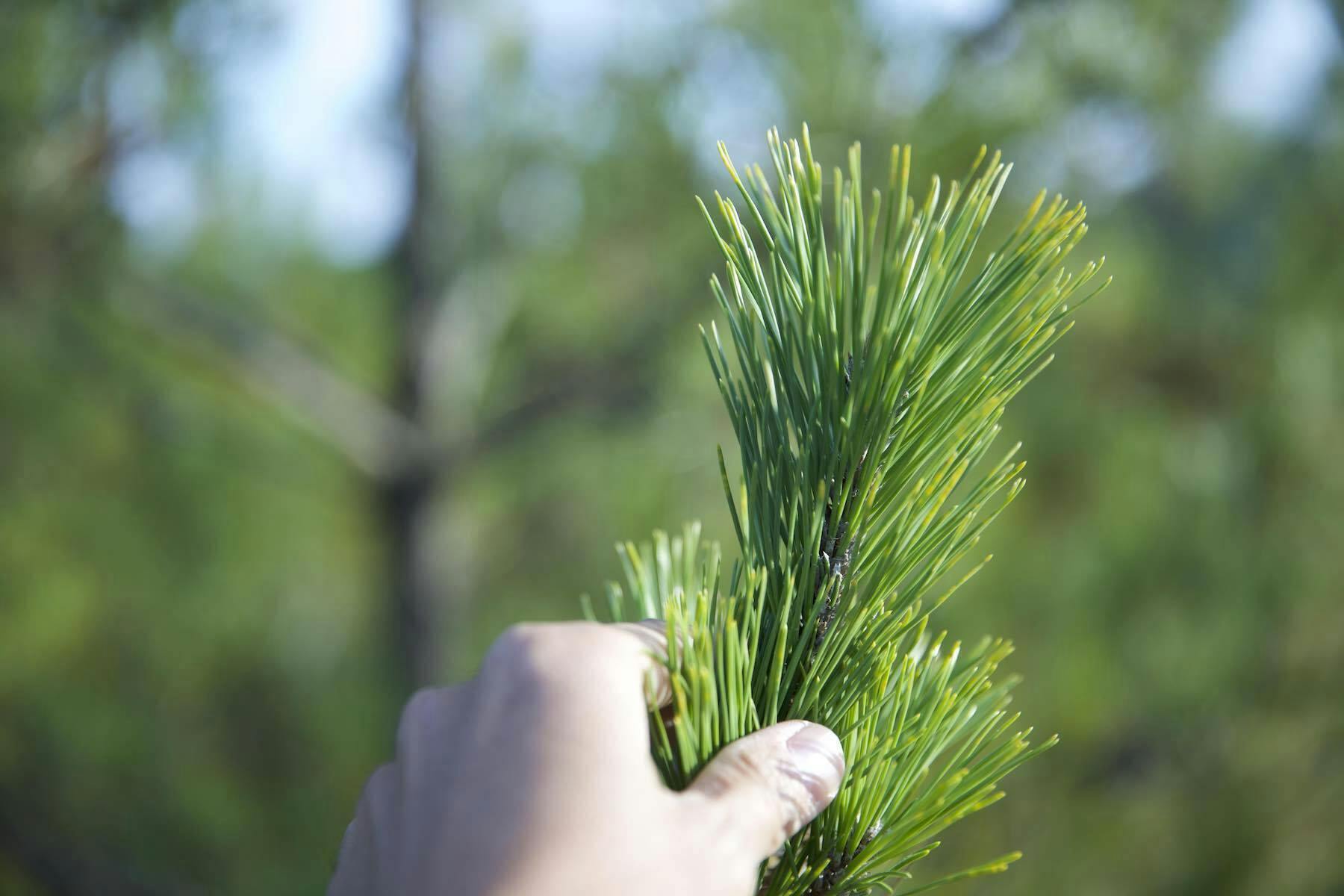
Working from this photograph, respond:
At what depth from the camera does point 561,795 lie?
1.06ft

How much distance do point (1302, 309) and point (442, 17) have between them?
6.30 ft

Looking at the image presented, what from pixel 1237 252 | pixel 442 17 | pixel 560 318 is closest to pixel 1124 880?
pixel 1237 252

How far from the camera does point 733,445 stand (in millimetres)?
2154

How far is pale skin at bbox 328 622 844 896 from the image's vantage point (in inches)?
12.6

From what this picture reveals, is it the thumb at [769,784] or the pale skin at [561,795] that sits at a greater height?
the pale skin at [561,795]

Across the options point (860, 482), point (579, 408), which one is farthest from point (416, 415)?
point (860, 482)

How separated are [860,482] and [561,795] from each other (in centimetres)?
19

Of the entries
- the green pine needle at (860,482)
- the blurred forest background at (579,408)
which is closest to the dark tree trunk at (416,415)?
the blurred forest background at (579,408)

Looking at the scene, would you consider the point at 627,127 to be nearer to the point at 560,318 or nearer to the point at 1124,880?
the point at 560,318

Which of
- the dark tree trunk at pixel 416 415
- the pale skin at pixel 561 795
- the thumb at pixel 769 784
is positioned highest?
the dark tree trunk at pixel 416 415

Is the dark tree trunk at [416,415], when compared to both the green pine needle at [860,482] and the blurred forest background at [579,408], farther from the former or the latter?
the green pine needle at [860,482]

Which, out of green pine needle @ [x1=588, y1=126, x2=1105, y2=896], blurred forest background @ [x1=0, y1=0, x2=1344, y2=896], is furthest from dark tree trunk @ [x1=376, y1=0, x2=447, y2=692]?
green pine needle @ [x1=588, y1=126, x2=1105, y2=896]

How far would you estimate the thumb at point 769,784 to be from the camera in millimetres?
351

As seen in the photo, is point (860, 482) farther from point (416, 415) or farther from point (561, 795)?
point (416, 415)
